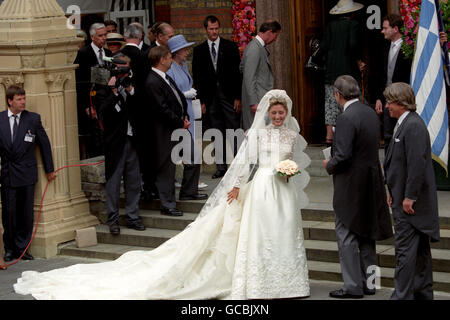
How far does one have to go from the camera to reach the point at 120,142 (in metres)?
11.0

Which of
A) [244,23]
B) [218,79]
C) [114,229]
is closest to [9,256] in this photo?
[114,229]

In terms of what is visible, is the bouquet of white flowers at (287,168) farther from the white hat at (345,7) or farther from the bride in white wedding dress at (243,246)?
the white hat at (345,7)

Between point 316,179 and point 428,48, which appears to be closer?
point 428,48

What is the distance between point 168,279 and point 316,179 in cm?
339

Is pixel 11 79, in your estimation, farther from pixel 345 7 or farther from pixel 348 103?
pixel 345 7

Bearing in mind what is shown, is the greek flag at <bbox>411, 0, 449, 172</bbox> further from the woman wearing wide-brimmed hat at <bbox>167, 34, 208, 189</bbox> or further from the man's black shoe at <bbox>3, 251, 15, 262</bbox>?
the man's black shoe at <bbox>3, 251, 15, 262</bbox>

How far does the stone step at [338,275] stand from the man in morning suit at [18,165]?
331 cm

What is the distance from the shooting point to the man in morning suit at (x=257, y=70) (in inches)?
460

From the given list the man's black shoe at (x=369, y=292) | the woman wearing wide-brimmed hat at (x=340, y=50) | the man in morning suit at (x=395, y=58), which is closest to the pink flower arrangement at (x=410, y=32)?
the man in morning suit at (x=395, y=58)

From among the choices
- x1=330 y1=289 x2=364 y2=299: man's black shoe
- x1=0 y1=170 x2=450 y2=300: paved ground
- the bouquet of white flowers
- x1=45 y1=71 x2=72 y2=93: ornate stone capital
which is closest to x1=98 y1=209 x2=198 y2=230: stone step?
x1=0 y1=170 x2=450 y2=300: paved ground

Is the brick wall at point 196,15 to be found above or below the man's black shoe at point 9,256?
above

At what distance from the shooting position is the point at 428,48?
9883 millimetres
